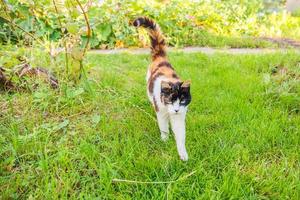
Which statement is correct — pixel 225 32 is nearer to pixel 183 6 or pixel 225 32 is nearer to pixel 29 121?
pixel 183 6

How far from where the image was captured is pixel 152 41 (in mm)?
2957

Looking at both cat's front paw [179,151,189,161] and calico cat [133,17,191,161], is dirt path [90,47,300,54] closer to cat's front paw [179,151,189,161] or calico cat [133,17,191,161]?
calico cat [133,17,191,161]

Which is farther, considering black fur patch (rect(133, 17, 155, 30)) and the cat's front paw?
black fur patch (rect(133, 17, 155, 30))

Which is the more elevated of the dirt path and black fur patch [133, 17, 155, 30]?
black fur patch [133, 17, 155, 30]

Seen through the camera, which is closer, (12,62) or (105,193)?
(105,193)

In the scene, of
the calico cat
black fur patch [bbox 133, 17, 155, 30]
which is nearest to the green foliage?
black fur patch [bbox 133, 17, 155, 30]

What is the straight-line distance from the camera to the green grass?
76.3 inches

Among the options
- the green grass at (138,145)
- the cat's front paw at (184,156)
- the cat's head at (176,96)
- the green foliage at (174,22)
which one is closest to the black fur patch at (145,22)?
the green grass at (138,145)

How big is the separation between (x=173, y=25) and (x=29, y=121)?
11.8 ft

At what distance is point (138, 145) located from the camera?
2295 millimetres

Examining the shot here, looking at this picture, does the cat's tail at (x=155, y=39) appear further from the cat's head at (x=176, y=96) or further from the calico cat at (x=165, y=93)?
the cat's head at (x=176, y=96)

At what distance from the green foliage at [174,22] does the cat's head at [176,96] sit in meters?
1.68

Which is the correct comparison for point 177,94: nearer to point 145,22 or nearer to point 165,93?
point 165,93

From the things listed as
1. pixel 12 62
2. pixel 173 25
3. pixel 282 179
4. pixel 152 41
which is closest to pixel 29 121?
pixel 12 62
